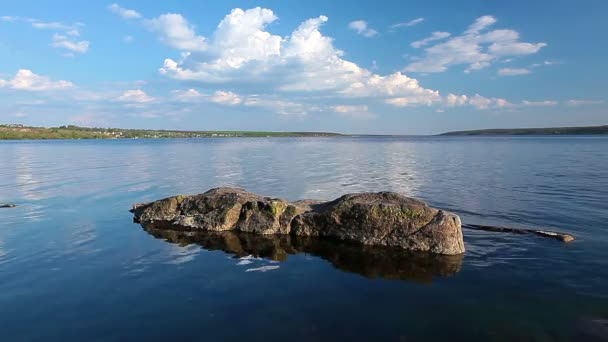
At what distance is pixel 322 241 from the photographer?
17484 millimetres

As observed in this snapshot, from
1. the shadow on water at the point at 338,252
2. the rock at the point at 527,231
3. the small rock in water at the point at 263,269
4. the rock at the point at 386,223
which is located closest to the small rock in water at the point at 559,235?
the rock at the point at 527,231

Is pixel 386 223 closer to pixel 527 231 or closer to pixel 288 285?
pixel 288 285

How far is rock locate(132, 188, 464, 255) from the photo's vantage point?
15984 millimetres

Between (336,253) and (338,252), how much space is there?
0.14m

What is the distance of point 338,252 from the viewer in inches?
627

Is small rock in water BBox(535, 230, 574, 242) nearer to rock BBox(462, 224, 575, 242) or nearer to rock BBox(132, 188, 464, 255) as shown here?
rock BBox(462, 224, 575, 242)

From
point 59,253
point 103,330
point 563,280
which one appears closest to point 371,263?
point 563,280

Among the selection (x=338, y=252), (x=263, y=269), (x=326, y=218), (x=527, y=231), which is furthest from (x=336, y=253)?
(x=527, y=231)

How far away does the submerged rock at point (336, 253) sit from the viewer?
543 inches

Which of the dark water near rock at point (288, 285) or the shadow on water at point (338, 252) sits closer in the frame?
the dark water near rock at point (288, 285)

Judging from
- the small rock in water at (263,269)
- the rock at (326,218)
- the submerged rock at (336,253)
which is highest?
the rock at (326,218)

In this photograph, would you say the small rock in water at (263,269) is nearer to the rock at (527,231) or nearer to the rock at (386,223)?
the rock at (386,223)

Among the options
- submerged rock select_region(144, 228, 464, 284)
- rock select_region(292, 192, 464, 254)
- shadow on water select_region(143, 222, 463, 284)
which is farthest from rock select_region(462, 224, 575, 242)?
shadow on water select_region(143, 222, 463, 284)

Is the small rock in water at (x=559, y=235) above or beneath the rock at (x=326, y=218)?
beneath
